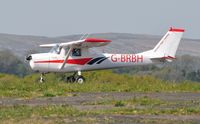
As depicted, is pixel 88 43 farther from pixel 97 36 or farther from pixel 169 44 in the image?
pixel 97 36

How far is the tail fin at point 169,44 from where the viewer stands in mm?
37656

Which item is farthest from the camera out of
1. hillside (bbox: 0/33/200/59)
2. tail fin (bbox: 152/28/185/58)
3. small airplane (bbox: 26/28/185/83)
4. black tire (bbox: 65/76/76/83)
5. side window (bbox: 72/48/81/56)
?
hillside (bbox: 0/33/200/59)

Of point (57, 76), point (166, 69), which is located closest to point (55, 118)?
point (57, 76)

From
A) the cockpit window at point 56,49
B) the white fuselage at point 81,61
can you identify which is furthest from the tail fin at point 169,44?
the cockpit window at point 56,49

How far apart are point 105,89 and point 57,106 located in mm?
6635

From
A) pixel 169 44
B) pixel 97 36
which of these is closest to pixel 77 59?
pixel 169 44

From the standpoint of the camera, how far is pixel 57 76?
38688mm

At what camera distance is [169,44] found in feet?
124

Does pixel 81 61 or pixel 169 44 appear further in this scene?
pixel 169 44

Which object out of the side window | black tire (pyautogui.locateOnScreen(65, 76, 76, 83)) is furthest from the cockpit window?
black tire (pyautogui.locateOnScreen(65, 76, 76, 83))

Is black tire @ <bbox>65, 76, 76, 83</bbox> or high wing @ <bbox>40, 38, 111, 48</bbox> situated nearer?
high wing @ <bbox>40, 38, 111, 48</bbox>

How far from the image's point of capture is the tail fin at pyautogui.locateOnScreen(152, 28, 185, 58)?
3766cm

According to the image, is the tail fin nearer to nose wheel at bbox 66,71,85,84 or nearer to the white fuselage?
the white fuselage

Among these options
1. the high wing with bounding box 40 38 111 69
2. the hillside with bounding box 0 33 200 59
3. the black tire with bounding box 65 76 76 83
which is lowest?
the black tire with bounding box 65 76 76 83
